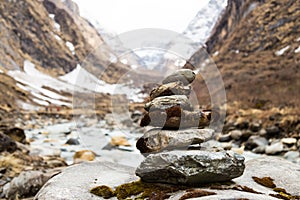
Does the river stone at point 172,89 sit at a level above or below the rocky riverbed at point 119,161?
above

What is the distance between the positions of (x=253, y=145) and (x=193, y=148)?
19613mm

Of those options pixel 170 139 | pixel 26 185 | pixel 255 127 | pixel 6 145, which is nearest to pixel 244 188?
pixel 170 139

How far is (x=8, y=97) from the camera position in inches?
3300

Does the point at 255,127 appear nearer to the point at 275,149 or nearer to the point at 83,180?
the point at 275,149

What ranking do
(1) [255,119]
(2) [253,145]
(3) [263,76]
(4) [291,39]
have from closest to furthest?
1. (2) [253,145]
2. (1) [255,119]
3. (3) [263,76]
4. (4) [291,39]

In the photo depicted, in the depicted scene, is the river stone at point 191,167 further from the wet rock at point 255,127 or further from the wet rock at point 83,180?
the wet rock at point 255,127

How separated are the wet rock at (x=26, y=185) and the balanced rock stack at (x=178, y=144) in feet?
17.7

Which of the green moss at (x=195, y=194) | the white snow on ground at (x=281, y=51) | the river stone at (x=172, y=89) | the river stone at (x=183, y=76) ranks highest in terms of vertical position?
the white snow on ground at (x=281, y=51)

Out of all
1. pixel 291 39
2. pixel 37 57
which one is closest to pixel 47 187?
pixel 291 39

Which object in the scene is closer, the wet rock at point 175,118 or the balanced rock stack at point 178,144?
the balanced rock stack at point 178,144

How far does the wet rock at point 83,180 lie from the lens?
8.34 m

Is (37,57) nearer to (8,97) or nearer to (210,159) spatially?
(8,97)

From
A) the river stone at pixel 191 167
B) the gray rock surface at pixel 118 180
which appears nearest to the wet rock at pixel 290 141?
the gray rock surface at pixel 118 180

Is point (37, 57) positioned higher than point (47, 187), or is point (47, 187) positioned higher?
point (37, 57)
